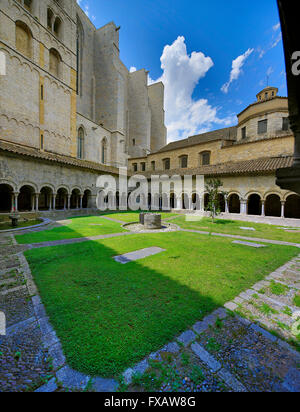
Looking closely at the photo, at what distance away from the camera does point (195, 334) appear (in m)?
2.30

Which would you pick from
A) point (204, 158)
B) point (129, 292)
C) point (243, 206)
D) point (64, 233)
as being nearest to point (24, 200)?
point (64, 233)

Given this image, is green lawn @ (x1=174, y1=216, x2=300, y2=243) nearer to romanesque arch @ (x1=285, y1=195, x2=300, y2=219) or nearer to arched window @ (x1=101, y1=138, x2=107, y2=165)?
romanesque arch @ (x1=285, y1=195, x2=300, y2=219)

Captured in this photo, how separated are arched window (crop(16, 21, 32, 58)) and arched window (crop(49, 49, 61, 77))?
2.48 meters

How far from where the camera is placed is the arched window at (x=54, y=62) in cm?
1919

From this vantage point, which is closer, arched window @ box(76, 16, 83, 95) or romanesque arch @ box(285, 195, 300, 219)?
romanesque arch @ box(285, 195, 300, 219)

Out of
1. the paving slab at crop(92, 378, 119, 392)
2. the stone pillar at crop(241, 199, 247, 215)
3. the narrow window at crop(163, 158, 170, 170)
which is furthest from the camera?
the narrow window at crop(163, 158, 170, 170)

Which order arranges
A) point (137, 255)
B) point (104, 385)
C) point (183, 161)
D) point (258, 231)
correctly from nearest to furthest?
point (104, 385) → point (137, 255) → point (258, 231) → point (183, 161)

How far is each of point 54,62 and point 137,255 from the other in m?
25.5

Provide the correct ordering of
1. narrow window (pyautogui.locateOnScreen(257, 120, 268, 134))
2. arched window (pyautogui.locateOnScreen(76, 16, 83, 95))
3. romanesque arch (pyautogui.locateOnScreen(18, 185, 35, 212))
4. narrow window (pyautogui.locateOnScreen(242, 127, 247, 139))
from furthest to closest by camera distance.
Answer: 1. arched window (pyautogui.locateOnScreen(76, 16, 83, 95))
2. narrow window (pyautogui.locateOnScreen(242, 127, 247, 139))
3. narrow window (pyautogui.locateOnScreen(257, 120, 268, 134))
4. romanesque arch (pyautogui.locateOnScreen(18, 185, 35, 212))

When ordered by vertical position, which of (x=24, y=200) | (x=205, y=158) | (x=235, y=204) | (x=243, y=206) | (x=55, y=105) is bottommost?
(x=243, y=206)

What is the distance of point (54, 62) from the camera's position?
769 inches

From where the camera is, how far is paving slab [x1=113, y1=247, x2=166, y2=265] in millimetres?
5129

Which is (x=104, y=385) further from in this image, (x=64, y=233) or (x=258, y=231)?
(x=258, y=231)

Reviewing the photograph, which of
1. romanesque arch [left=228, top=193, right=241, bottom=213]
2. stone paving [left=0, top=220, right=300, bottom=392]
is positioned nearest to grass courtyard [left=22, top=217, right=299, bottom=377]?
stone paving [left=0, top=220, right=300, bottom=392]
